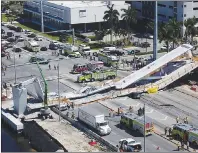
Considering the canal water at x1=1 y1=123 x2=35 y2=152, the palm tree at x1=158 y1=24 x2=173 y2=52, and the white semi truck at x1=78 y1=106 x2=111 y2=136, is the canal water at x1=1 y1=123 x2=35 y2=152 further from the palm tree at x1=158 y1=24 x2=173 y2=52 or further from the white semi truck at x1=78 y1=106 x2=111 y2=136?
the palm tree at x1=158 y1=24 x2=173 y2=52

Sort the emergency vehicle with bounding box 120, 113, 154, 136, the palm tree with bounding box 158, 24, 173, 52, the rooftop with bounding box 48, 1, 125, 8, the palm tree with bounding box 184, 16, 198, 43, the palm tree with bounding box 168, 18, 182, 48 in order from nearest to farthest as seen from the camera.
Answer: the emergency vehicle with bounding box 120, 113, 154, 136 → the palm tree with bounding box 158, 24, 173, 52 → the palm tree with bounding box 168, 18, 182, 48 → the palm tree with bounding box 184, 16, 198, 43 → the rooftop with bounding box 48, 1, 125, 8

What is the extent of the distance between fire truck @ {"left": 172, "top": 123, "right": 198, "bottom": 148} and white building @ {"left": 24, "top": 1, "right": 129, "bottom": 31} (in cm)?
4907

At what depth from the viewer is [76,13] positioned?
8706 centimetres

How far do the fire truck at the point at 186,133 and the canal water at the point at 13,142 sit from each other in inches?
433

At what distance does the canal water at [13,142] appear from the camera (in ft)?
132

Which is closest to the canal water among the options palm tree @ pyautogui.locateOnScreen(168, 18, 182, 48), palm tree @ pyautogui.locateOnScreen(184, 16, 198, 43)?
palm tree @ pyautogui.locateOnScreen(168, 18, 182, 48)

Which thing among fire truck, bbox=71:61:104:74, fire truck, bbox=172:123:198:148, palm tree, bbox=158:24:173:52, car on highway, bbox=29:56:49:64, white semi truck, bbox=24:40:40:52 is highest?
palm tree, bbox=158:24:173:52

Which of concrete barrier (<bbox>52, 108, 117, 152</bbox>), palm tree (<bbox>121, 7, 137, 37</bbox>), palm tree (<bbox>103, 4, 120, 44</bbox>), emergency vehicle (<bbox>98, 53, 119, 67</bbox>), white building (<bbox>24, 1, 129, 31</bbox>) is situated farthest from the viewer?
white building (<bbox>24, 1, 129, 31</bbox>)

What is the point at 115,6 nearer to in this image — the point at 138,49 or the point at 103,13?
the point at 103,13

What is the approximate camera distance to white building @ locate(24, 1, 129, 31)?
286 feet

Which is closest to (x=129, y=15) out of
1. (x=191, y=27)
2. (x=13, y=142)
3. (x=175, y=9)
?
(x=175, y=9)

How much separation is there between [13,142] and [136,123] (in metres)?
9.93

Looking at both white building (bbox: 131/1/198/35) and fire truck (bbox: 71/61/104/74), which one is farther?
white building (bbox: 131/1/198/35)

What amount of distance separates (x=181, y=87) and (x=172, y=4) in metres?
32.0
